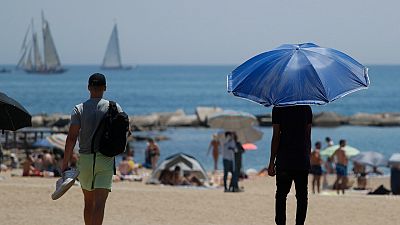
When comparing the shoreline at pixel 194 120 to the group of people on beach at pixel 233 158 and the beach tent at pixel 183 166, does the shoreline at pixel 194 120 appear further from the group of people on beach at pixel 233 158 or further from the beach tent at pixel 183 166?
the group of people on beach at pixel 233 158

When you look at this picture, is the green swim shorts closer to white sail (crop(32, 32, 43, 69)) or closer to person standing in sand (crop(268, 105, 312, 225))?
person standing in sand (crop(268, 105, 312, 225))

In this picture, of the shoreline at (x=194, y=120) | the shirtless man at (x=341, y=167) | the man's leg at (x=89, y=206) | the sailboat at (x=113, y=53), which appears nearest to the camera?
the man's leg at (x=89, y=206)

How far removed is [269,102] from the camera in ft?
25.4

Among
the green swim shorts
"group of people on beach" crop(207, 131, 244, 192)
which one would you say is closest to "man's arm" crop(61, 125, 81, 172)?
the green swim shorts

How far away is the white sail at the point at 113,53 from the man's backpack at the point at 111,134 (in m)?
156

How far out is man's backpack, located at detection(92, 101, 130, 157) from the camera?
25.0 feet

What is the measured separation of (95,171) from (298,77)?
1.84 meters

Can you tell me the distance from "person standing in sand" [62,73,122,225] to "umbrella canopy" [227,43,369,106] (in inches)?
45.7

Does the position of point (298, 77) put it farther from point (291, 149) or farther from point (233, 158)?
point (233, 158)

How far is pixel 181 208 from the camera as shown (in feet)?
39.6

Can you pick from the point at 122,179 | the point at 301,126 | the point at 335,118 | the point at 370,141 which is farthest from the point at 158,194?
the point at 335,118

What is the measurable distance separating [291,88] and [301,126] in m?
0.36

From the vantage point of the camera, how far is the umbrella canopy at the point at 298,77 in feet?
A: 25.3

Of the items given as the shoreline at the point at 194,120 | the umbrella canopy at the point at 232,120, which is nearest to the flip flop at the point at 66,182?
the umbrella canopy at the point at 232,120
